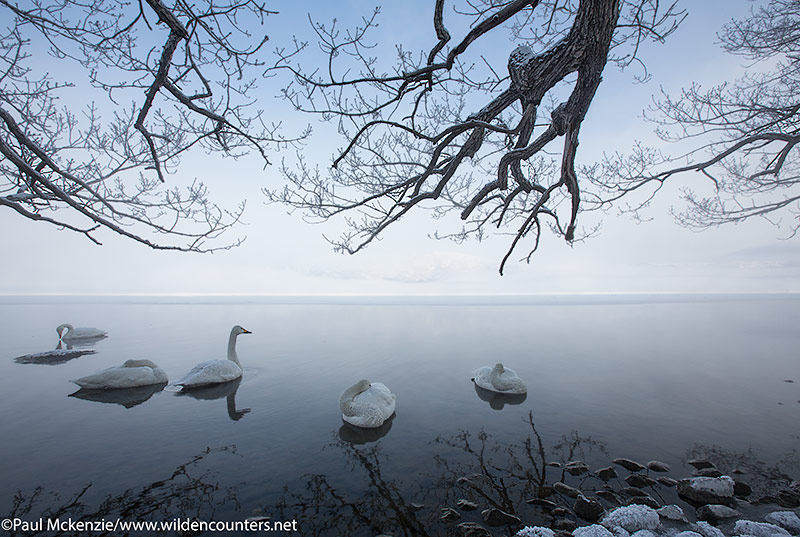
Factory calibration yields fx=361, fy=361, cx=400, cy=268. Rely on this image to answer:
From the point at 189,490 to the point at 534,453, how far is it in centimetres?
353

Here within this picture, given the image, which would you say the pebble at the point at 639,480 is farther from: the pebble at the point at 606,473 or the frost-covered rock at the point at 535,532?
the frost-covered rock at the point at 535,532

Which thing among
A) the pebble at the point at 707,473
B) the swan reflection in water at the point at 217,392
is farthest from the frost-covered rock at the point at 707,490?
the swan reflection in water at the point at 217,392

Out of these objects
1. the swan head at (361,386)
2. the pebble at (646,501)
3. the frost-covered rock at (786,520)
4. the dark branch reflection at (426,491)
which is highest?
the swan head at (361,386)

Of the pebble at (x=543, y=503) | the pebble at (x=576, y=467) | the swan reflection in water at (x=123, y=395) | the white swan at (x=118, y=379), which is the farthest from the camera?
the white swan at (x=118, y=379)

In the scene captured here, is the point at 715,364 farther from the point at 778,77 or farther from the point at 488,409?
the point at 488,409

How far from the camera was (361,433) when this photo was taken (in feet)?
15.4

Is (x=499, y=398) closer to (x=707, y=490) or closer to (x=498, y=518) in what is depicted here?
(x=707, y=490)

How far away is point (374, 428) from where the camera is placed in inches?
192

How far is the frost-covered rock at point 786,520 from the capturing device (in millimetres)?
2678

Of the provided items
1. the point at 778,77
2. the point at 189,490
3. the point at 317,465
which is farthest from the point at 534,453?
the point at 778,77

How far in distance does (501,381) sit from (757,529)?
3.80 m

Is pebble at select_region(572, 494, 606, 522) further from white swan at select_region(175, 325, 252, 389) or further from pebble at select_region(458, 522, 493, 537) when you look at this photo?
white swan at select_region(175, 325, 252, 389)

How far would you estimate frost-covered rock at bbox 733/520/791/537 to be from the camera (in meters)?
2.55

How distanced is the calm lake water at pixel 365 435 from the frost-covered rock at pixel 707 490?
0.36 meters
